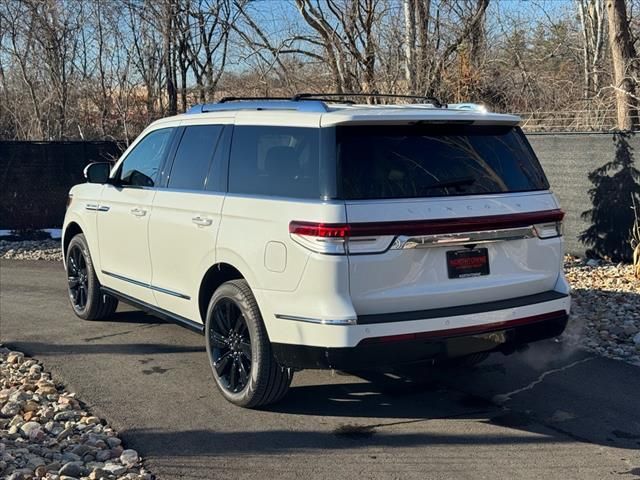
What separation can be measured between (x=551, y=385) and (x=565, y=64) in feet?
44.6

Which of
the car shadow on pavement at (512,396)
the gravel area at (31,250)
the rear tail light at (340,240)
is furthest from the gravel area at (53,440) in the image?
the gravel area at (31,250)

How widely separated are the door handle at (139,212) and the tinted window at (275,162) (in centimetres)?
122

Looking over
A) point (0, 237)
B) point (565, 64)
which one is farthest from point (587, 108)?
point (0, 237)

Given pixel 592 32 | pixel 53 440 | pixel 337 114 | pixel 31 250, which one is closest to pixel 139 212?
pixel 53 440

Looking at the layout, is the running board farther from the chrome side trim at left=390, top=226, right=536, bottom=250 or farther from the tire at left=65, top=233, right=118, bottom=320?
the chrome side trim at left=390, top=226, right=536, bottom=250

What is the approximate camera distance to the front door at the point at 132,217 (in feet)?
20.6

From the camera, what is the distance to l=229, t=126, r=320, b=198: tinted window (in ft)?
15.2

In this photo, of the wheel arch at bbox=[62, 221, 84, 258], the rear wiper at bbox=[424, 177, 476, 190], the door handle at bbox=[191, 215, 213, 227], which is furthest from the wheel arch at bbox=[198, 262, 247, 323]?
the wheel arch at bbox=[62, 221, 84, 258]

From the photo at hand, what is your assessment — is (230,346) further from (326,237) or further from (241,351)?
(326,237)

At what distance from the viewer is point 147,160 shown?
6.55m

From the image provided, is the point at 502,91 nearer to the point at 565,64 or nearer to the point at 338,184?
the point at 565,64

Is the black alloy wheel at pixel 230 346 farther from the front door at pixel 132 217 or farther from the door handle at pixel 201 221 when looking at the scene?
the front door at pixel 132 217

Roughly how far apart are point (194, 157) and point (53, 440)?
2.26 meters

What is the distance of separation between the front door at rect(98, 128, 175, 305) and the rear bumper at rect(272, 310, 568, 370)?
80.4 inches
